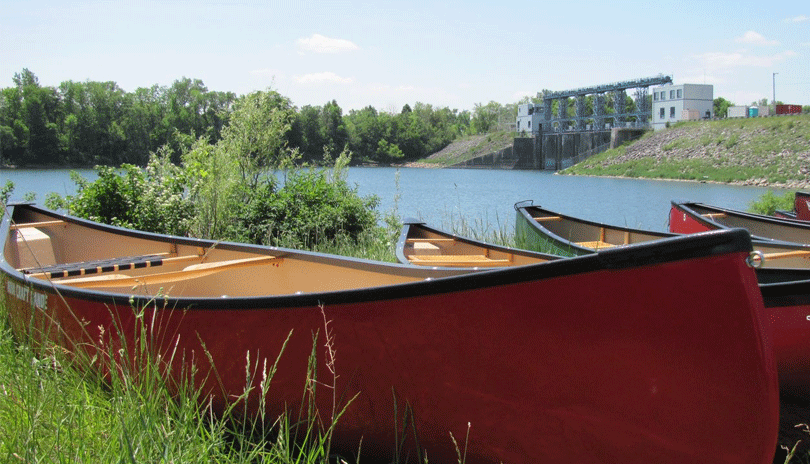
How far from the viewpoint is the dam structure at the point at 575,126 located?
307ft

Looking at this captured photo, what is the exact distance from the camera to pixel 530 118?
11050 cm

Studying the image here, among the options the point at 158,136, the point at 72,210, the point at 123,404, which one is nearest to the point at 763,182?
the point at 158,136

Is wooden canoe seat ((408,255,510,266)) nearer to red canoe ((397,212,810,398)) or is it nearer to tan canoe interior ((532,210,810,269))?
red canoe ((397,212,810,398))

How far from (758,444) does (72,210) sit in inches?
388

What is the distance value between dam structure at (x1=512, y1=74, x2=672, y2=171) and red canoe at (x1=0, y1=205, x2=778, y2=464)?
288ft

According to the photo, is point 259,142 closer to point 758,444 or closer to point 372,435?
point 372,435

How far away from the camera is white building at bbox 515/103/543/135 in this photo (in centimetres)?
10856

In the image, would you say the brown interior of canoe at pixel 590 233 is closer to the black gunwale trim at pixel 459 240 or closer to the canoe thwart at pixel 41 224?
the black gunwale trim at pixel 459 240

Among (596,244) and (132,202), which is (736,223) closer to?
(596,244)

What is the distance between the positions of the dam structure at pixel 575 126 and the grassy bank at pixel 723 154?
8.39 m

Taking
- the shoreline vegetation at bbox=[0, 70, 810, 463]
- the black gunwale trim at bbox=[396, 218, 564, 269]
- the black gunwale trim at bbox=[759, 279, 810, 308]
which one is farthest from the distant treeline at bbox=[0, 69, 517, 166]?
the black gunwale trim at bbox=[759, 279, 810, 308]

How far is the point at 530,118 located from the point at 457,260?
107 meters

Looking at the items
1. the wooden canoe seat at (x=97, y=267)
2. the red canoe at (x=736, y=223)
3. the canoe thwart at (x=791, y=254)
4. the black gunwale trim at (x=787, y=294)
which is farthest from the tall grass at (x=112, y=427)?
the red canoe at (x=736, y=223)

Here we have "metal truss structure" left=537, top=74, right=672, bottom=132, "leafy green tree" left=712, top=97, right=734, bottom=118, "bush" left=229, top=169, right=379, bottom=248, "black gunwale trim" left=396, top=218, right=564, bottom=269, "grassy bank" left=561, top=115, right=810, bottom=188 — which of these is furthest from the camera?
"leafy green tree" left=712, top=97, right=734, bottom=118
